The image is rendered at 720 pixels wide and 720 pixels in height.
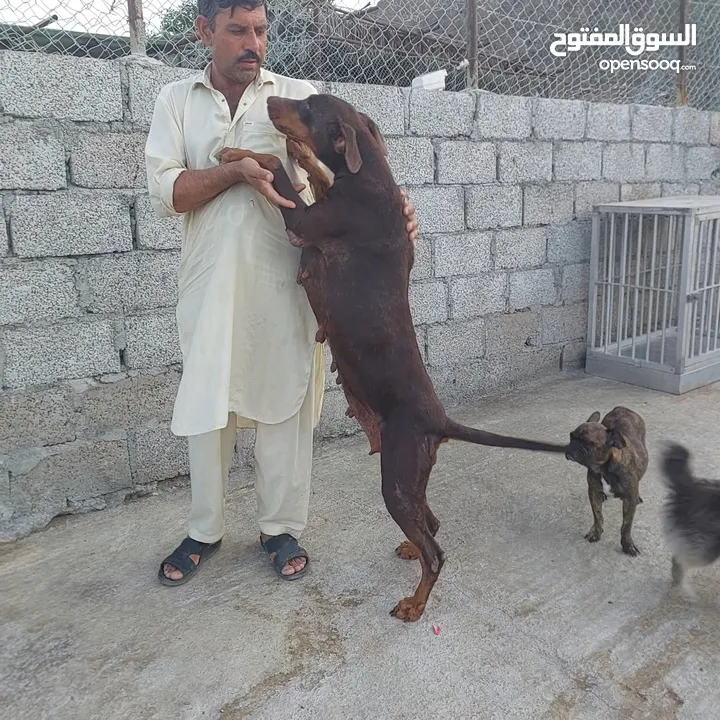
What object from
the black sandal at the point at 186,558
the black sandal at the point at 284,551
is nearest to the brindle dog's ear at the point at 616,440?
the black sandal at the point at 284,551

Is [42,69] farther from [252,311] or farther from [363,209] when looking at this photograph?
[363,209]

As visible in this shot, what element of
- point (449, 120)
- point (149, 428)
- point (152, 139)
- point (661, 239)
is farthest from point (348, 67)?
point (661, 239)

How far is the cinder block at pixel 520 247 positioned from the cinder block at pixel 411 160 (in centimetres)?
75

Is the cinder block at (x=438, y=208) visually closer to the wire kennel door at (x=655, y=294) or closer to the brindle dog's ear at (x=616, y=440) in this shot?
the wire kennel door at (x=655, y=294)

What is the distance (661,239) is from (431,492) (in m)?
3.50

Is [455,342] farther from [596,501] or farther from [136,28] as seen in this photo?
[136,28]

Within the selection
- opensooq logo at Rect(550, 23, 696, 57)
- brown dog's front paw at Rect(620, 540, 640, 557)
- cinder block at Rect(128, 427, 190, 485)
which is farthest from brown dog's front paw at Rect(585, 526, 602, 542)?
opensooq logo at Rect(550, 23, 696, 57)

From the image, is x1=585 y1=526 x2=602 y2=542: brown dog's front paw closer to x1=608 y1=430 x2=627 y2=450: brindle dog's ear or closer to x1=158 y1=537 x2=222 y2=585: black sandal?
x1=608 y1=430 x2=627 y2=450: brindle dog's ear

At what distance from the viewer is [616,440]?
2684 millimetres

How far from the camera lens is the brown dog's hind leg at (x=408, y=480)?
2.21 meters

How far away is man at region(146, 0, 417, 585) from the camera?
7.23ft

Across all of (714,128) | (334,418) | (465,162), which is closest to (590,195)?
(465,162)

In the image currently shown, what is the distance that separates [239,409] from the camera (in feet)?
7.97

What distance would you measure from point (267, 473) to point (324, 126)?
50.4 inches
